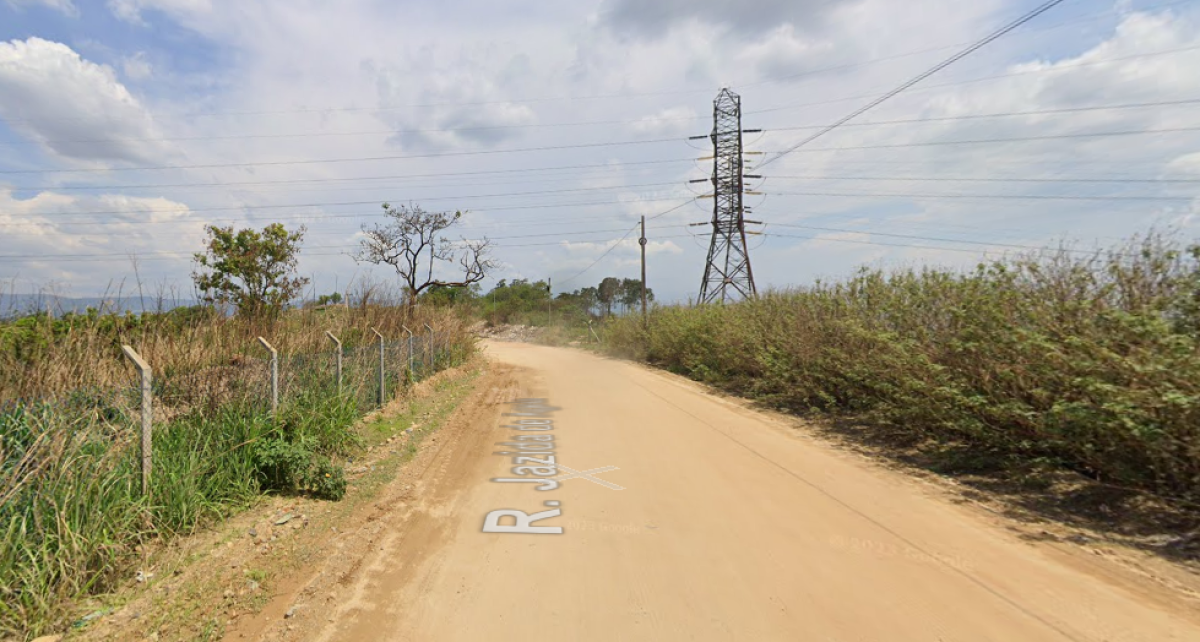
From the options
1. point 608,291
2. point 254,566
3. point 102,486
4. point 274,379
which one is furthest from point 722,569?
point 608,291

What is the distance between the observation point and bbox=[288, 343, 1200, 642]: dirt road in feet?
11.2

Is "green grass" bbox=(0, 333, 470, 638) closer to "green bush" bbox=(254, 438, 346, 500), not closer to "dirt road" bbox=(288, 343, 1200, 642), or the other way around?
"green bush" bbox=(254, 438, 346, 500)

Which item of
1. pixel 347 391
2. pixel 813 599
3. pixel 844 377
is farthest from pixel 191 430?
pixel 844 377

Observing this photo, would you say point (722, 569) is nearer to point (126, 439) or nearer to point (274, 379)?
point (126, 439)

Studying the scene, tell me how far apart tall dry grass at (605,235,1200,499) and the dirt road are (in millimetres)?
1267

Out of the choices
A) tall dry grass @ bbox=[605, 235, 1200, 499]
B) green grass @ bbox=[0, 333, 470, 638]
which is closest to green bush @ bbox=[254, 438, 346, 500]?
green grass @ bbox=[0, 333, 470, 638]

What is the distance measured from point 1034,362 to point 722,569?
4309 millimetres

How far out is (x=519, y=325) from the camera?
161 feet

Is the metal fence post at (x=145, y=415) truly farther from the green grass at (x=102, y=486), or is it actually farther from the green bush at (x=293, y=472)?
the green bush at (x=293, y=472)

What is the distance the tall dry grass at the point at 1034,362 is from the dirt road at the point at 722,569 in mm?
1267

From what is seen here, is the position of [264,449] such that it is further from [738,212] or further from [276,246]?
[738,212]

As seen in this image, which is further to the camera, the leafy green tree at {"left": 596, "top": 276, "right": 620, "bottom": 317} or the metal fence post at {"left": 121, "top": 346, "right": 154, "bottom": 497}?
the leafy green tree at {"left": 596, "top": 276, "right": 620, "bottom": 317}

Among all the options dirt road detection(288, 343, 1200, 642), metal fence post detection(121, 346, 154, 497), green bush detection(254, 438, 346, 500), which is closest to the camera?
dirt road detection(288, 343, 1200, 642)

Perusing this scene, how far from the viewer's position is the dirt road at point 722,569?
3.41 metres
